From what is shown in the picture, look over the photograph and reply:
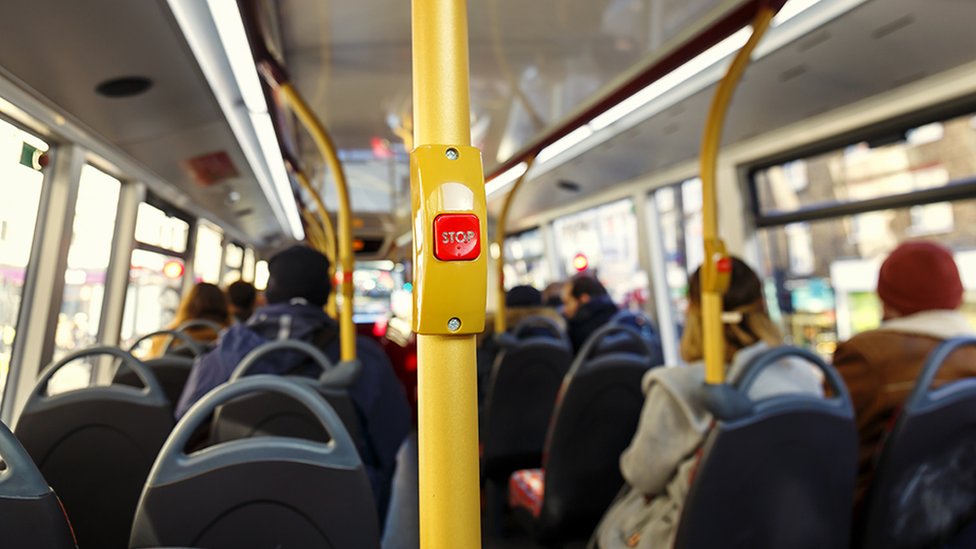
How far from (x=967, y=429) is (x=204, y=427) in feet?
7.01

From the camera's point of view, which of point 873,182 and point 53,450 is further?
point 873,182

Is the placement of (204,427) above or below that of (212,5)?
below

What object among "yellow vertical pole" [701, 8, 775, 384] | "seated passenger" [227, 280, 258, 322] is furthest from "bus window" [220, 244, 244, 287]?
"yellow vertical pole" [701, 8, 775, 384]

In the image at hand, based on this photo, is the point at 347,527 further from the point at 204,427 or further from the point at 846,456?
the point at 846,456

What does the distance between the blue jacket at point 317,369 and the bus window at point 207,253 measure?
4.26 m

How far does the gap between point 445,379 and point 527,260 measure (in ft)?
28.1

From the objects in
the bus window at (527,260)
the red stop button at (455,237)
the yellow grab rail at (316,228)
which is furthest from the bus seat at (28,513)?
the bus window at (527,260)

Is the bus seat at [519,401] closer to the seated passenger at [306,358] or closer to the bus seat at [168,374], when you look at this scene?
the seated passenger at [306,358]

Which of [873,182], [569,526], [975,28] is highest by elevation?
[975,28]

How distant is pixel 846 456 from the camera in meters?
1.42

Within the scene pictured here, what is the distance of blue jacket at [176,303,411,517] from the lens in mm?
2029

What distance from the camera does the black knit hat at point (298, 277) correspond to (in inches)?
89.7

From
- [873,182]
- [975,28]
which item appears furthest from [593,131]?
[975,28]

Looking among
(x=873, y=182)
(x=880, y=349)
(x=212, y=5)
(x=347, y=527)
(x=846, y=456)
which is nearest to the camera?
(x=347, y=527)
